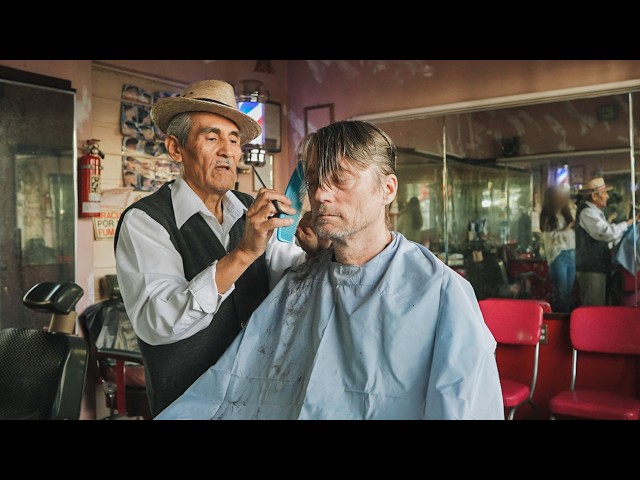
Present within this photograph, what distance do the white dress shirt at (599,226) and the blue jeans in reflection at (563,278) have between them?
0.19 meters

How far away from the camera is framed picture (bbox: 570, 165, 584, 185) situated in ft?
12.6

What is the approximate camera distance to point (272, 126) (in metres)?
5.43

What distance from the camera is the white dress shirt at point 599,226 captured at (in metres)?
3.78

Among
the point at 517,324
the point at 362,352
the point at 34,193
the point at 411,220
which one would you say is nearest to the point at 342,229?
the point at 362,352

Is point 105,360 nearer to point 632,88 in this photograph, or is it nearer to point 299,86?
point 299,86

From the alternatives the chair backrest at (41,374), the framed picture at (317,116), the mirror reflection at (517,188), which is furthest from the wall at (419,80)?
the chair backrest at (41,374)

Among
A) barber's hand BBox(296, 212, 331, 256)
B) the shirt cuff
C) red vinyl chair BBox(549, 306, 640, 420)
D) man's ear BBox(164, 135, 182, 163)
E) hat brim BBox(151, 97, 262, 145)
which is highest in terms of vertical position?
hat brim BBox(151, 97, 262, 145)

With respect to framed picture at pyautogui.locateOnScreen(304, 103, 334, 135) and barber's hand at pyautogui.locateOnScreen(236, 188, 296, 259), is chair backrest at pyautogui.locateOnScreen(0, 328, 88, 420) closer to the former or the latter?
barber's hand at pyautogui.locateOnScreen(236, 188, 296, 259)

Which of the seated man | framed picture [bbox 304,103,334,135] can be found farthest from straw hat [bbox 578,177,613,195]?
the seated man

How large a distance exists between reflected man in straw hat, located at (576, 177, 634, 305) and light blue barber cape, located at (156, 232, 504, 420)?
265 centimetres

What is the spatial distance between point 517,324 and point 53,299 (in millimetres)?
2689

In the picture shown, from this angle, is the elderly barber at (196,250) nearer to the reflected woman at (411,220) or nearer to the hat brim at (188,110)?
the hat brim at (188,110)

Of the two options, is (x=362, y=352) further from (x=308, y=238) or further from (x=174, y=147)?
(x=174, y=147)
